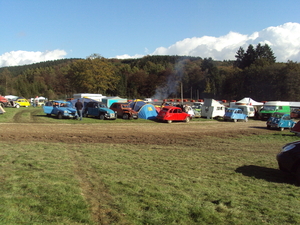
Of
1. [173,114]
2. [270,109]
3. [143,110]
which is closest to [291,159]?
[173,114]

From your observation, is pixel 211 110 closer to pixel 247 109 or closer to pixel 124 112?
pixel 247 109

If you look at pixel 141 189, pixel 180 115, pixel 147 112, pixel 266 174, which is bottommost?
pixel 266 174

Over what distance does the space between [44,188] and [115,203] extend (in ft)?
5.43

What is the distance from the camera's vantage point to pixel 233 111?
32344 mm

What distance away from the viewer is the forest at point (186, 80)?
204 ft

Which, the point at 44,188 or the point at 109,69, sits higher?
the point at 109,69

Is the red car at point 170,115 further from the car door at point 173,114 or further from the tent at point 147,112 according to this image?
the tent at point 147,112

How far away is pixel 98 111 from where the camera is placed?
87.1 feet

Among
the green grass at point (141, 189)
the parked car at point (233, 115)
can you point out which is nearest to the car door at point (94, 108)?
the parked car at point (233, 115)

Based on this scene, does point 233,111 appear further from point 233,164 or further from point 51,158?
point 51,158

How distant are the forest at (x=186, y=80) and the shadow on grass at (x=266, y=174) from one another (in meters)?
55.4

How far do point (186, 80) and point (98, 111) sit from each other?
5413 cm

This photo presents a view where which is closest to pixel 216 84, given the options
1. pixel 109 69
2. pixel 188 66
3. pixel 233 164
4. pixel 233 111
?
pixel 188 66

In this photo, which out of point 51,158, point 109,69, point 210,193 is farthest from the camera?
point 109,69
